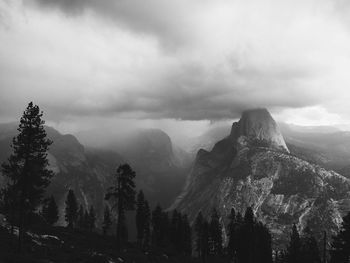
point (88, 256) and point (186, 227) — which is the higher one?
point (88, 256)

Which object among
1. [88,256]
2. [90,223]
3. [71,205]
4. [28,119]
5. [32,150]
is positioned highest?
[28,119]

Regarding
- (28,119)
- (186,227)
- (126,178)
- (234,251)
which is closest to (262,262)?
(234,251)

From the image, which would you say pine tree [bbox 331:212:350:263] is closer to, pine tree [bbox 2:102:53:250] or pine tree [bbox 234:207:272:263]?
pine tree [bbox 234:207:272:263]

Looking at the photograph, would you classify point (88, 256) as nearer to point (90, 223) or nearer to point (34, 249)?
point (34, 249)

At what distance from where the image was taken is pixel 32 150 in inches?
1778

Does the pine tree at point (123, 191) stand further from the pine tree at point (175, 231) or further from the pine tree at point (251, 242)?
the pine tree at point (175, 231)

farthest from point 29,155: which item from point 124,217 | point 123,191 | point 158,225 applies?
point 158,225

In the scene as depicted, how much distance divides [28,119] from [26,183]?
6.84m

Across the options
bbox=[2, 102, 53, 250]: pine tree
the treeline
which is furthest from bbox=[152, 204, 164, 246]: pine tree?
bbox=[2, 102, 53, 250]: pine tree

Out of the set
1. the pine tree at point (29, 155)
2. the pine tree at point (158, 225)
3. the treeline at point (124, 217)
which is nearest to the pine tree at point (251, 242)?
the treeline at point (124, 217)

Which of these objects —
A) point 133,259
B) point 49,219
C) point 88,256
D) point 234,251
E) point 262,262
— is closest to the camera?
point 88,256

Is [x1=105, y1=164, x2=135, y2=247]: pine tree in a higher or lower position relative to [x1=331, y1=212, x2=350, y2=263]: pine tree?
higher

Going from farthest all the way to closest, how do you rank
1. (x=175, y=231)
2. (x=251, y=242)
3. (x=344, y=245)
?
1. (x=175, y=231)
2. (x=251, y=242)
3. (x=344, y=245)

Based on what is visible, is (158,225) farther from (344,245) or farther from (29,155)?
(29,155)
